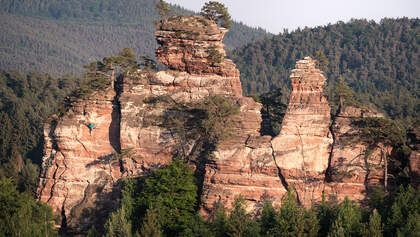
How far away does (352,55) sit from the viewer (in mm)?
125750

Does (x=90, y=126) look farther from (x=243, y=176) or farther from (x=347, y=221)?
(x=347, y=221)

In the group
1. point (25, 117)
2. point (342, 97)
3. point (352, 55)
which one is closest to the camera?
point (342, 97)

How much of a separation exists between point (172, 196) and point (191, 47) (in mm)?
11667

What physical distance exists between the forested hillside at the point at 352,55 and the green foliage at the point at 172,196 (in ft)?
206

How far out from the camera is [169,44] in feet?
155

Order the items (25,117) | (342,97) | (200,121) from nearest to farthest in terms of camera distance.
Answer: (342,97)
(200,121)
(25,117)

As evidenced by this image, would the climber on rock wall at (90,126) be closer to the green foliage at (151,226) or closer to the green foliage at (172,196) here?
the green foliage at (172,196)

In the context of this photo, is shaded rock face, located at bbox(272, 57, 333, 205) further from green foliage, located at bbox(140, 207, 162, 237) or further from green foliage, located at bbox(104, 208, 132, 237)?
green foliage, located at bbox(104, 208, 132, 237)

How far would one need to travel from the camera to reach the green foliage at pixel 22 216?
135 ft

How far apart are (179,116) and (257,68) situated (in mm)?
89442

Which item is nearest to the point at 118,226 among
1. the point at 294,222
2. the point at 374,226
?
the point at 294,222

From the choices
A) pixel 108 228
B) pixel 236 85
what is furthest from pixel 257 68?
pixel 108 228

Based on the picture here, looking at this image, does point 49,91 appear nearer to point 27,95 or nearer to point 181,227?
point 27,95

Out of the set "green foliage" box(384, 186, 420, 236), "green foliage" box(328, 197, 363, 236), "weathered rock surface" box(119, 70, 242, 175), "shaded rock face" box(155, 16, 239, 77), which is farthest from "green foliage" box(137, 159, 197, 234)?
"green foliage" box(384, 186, 420, 236)
